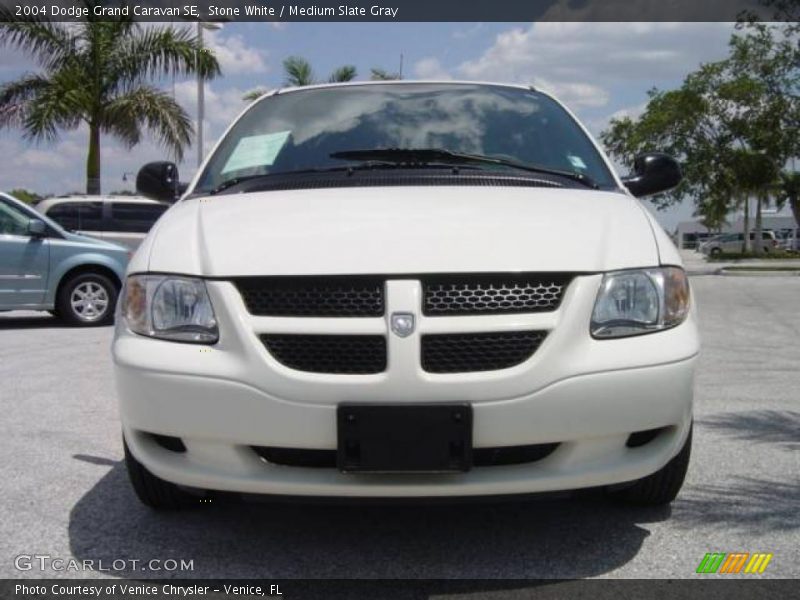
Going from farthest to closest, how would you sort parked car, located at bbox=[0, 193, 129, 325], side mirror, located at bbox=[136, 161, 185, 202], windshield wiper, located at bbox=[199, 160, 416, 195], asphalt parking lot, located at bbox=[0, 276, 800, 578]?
parked car, located at bbox=[0, 193, 129, 325] < side mirror, located at bbox=[136, 161, 185, 202] < windshield wiper, located at bbox=[199, 160, 416, 195] < asphalt parking lot, located at bbox=[0, 276, 800, 578]

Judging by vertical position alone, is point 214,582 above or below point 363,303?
below

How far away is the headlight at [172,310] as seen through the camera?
2.71 metres

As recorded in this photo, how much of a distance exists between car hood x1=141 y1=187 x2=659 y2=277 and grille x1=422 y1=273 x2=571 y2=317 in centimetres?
3

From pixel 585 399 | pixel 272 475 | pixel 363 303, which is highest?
pixel 363 303

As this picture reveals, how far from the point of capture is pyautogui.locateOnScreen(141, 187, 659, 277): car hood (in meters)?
2.66

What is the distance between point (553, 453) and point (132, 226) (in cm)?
1407

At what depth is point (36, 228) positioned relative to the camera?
9.77 metres

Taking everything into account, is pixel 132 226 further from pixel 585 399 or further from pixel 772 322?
pixel 585 399

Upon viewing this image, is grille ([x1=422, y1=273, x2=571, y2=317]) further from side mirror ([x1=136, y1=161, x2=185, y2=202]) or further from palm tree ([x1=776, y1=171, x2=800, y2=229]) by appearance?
palm tree ([x1=776, y1=171, x2=800, y2=229])

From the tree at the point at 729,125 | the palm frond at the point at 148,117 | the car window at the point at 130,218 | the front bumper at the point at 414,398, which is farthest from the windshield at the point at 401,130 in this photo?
the tree at the point at 729,125

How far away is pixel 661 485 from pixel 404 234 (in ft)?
4.50

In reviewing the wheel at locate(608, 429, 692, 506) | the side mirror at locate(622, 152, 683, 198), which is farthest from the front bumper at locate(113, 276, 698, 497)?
the side mirror at locate(622, 152, 683, 198)

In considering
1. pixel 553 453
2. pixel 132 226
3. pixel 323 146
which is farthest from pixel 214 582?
pixel 132 226

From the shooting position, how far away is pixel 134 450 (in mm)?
2883
